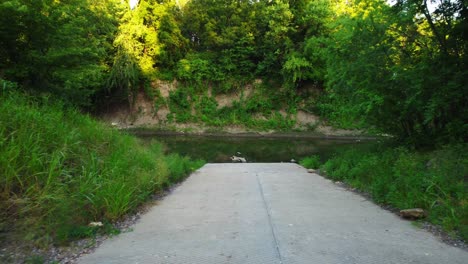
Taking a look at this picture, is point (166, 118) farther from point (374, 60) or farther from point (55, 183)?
point (55, 183)

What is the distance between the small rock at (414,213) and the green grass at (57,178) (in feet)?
13.7

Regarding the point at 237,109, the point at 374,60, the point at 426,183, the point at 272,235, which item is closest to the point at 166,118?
the point at 237,109

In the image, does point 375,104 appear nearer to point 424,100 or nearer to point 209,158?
point 424,100

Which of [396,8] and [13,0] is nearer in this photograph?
[13,0]

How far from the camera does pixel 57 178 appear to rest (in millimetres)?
4465

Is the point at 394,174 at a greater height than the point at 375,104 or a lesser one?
lesser

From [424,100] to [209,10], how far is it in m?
33.6

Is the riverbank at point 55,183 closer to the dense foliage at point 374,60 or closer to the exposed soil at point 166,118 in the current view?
the dense foliage at point 374,60

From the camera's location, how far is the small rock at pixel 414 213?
5.13 m

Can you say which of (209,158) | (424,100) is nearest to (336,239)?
(424,100)

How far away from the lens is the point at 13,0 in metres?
7.80

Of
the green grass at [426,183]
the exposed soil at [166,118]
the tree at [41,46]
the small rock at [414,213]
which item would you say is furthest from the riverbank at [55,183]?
the exposed soil at [166,118]

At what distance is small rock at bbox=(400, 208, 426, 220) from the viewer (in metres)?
5.13

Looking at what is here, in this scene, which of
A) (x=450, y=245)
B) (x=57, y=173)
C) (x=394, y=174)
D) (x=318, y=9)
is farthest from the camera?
(x=318, y=9)
